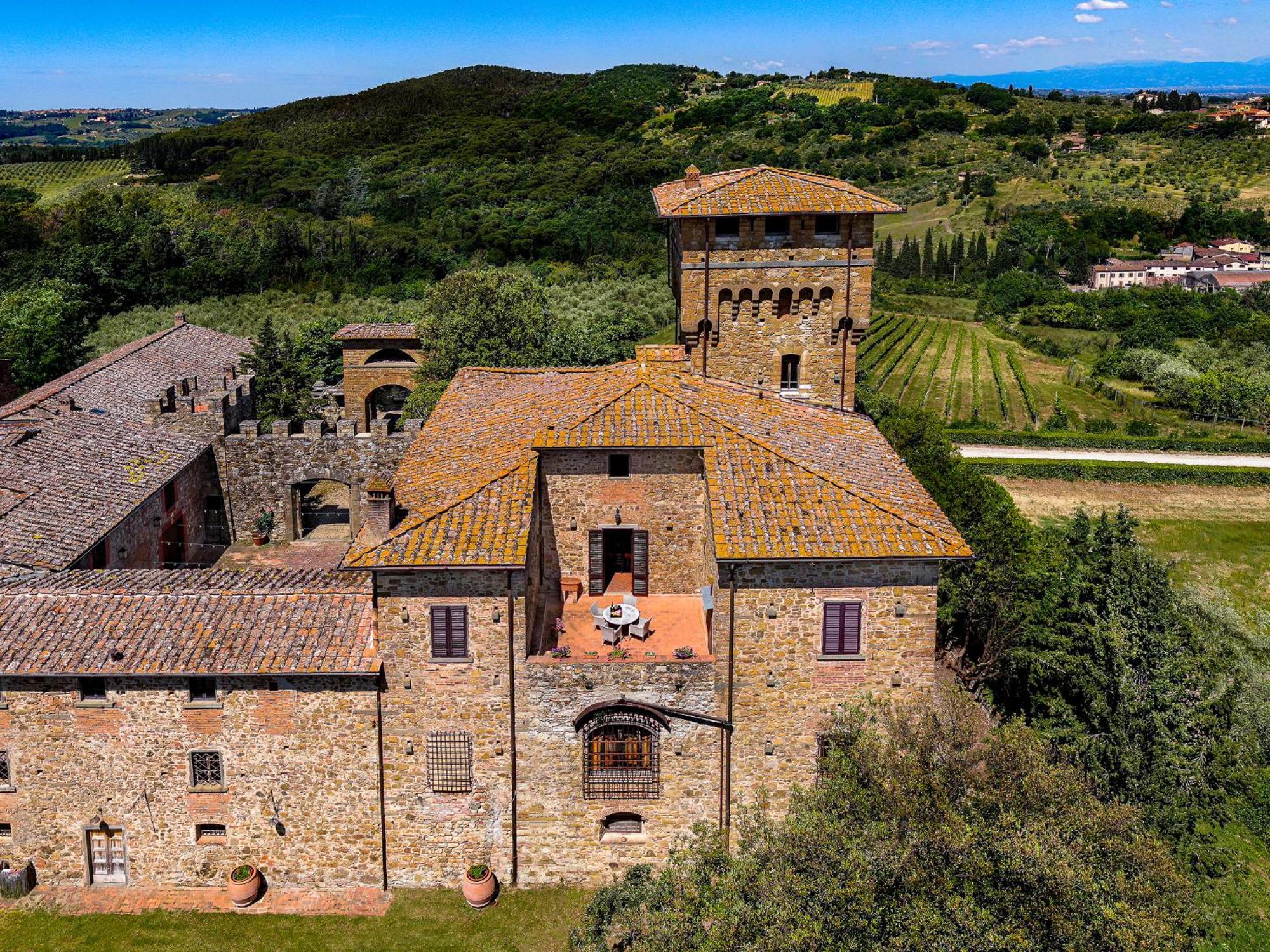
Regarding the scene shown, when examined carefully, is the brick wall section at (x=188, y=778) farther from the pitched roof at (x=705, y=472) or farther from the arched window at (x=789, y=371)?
the arched window at (x=789, y=371)

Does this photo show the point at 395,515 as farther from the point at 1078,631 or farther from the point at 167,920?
the point at 1078,631

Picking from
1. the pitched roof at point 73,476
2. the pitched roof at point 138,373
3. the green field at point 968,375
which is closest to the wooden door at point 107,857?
the pitched roof at point 73,476

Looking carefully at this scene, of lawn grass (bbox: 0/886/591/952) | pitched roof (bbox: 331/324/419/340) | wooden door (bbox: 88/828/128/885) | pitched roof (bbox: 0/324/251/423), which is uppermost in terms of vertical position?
pitched roof (bbox: 331/324/419/340)

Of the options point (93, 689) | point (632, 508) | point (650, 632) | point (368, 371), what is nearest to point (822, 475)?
point (632, 508)

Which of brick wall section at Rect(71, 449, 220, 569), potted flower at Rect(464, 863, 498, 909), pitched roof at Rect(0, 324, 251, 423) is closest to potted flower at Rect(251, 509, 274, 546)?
brick wall section at Rect(71, 449, 220, 569)

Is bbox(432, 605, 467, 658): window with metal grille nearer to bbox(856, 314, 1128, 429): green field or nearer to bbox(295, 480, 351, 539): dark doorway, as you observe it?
bbox(295, 480, 351, 539): dark doorway

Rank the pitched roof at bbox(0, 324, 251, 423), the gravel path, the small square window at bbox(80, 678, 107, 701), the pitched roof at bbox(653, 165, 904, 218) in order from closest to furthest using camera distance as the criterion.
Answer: the small square window at bbox(80, 678, 107, 701) → the pitched roof at bbox(653, 165, 904, 218) → the pitched roof at bbox(0, 324, 251, 423) → the gravel path
